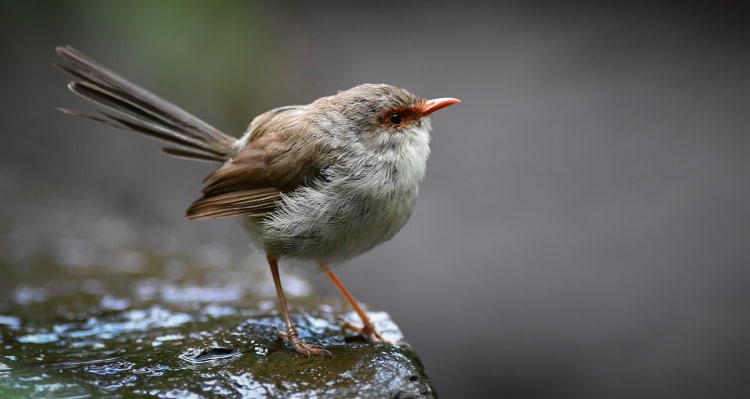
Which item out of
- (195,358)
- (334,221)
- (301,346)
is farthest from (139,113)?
(301,346)

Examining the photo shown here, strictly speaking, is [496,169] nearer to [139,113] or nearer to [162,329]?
[139,113]

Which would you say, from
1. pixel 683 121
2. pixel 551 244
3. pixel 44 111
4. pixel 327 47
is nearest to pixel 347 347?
pixel 551 244

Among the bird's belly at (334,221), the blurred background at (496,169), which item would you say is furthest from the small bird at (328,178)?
the blurred background at (496,169)

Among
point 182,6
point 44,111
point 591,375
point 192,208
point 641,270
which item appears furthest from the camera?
point 44,111

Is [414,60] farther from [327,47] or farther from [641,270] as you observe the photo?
[641,270]

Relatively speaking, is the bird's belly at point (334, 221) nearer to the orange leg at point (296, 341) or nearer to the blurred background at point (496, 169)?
the orange leg at point (296, 341)

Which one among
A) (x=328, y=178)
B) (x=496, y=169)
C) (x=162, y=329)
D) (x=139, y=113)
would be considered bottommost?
(x=162, y=329)

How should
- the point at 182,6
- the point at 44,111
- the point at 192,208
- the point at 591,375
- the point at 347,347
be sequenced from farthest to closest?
the point at 44,111 → the point at 182,6 → the point at 591,375 → the point at 192,208 → the point at 347,347
